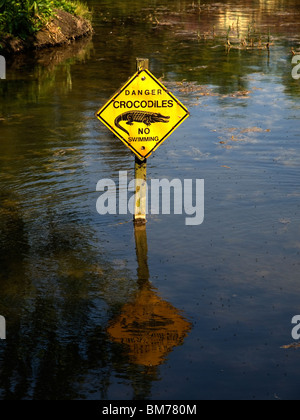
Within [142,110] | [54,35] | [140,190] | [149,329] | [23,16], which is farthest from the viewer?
[54,35]

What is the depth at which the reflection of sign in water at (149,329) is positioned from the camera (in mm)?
6520

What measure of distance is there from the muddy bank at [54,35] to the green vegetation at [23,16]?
29 cm

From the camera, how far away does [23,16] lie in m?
23.7

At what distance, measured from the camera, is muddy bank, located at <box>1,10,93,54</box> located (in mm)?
23969

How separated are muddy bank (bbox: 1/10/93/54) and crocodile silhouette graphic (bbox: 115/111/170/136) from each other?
51.8 feet

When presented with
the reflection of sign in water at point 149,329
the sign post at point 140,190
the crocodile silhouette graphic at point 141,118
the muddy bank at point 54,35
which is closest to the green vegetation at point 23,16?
the muddy bank at point 54,35

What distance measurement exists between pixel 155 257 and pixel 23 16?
17.1 m

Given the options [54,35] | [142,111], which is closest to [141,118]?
[142,111]

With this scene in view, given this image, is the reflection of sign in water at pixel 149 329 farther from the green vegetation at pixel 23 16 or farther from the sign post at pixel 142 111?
the green vegetation at pixel 23 16

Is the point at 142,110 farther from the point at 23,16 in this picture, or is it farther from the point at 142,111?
the point at 23,16

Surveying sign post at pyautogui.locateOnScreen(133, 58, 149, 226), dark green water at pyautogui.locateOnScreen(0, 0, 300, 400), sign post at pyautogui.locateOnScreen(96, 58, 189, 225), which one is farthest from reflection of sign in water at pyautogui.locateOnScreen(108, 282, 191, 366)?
sign post at pyautogui.locateOnScreen(96, 58, 189, 225)

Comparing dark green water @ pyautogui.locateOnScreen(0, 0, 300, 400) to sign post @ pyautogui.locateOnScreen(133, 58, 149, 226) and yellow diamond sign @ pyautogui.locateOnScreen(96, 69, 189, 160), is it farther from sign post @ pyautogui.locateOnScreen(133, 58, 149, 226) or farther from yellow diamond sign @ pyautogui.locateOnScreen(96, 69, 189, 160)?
yellow diamond sign @ pyautogui.locateOnScreen(96, 69, 189, 160)

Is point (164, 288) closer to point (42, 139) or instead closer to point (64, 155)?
point (64, 155)

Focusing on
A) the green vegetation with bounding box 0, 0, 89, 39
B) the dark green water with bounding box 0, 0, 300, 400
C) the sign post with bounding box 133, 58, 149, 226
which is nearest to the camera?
the dark green water with bounding box 0, 0, 300, 400
